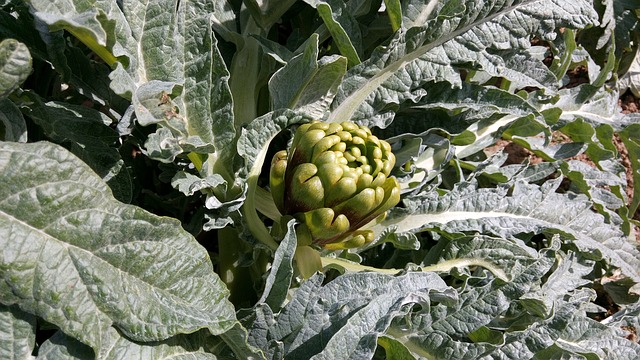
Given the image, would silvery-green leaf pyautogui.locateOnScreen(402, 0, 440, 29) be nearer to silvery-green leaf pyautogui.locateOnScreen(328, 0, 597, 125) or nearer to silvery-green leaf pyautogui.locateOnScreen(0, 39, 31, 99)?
silvery-green leaf pyautogui.locateOnScreen(328, 0, 597, 125)

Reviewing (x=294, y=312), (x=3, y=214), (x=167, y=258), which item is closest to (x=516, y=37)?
(x=294, y=312)

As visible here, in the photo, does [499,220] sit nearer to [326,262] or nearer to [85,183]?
[326,262]

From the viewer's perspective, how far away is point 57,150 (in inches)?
41.2

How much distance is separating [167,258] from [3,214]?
0.82 feet

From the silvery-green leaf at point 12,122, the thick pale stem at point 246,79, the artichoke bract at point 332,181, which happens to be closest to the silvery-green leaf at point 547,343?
the artichoke bract at point 332,181

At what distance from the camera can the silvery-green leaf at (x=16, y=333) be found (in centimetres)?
104

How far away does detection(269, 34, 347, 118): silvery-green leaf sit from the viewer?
1.38 metres

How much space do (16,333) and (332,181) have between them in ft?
1.86

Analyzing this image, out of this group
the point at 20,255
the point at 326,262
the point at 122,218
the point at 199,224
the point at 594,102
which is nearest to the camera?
the point at 20,255

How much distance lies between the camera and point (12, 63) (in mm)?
1003

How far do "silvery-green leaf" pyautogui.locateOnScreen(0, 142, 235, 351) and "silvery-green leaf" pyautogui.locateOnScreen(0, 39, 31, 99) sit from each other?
9 cm

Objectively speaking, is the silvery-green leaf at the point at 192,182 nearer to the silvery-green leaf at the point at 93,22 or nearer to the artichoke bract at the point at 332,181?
the artichoke bract at the point at 332,181

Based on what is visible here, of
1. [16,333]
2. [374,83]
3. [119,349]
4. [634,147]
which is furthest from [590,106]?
[16,333]

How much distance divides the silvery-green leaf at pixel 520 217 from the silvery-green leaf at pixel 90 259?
1.91ft
